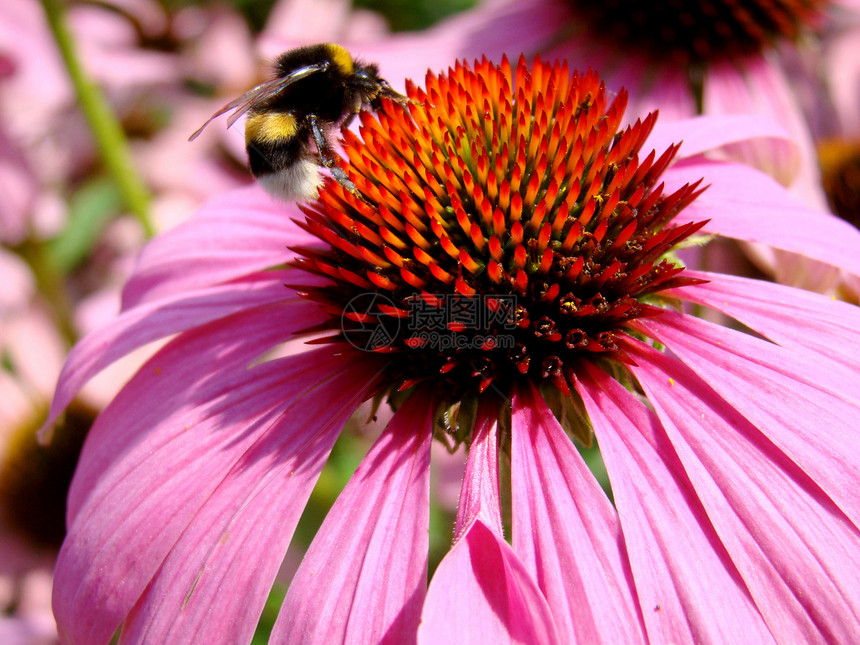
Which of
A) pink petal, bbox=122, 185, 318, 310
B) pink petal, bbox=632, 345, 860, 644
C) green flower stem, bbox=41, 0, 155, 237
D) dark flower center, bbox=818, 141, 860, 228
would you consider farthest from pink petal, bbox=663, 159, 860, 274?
green flower stem, bbox=41, 0, 155, 237

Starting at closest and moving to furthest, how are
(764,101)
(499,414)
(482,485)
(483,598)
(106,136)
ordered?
1. (483,598)
2. (482,485)
3. (499,414)
4. (764,101)
5. (106,136)

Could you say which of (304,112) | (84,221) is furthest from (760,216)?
(84,221)

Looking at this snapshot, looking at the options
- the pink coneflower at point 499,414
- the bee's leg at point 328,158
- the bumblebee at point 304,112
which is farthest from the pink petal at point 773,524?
the bumblebee at point 304,112

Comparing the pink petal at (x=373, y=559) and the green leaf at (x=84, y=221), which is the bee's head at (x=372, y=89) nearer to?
the pink petal at (x=373, y=559)

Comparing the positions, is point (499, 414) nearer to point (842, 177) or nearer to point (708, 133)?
point (708, 133)

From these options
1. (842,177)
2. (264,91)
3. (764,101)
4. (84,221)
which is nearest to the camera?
(264,91)
